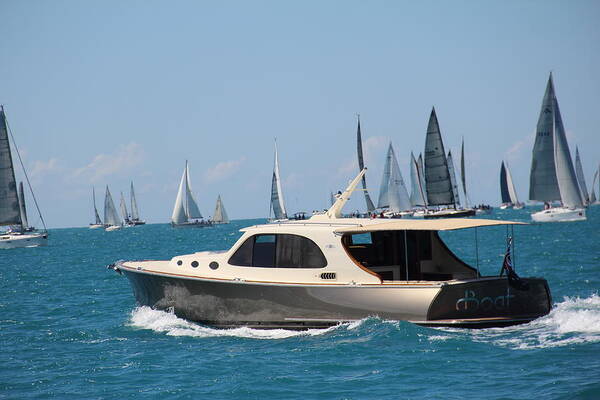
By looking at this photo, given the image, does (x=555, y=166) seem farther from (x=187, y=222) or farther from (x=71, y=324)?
(x=187, y=222)

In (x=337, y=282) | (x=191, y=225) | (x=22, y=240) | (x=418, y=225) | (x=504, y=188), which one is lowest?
(x=337, y=282)

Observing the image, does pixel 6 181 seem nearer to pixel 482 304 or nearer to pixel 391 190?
pixel 391 190

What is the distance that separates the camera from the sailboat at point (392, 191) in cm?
9144

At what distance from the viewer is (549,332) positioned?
1388 centimetres

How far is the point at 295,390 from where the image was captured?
11.3m

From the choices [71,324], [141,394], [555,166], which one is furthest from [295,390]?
[555,166]

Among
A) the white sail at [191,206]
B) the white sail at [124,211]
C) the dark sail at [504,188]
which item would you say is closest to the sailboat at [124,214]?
the white sail at [124,211]

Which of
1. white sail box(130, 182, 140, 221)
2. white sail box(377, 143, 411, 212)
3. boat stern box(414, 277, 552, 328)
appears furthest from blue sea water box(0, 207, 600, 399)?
white sail box(130, 182, 140, 221)

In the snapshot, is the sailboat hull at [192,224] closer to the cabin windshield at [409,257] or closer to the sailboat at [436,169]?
the sailboat at [436,169]

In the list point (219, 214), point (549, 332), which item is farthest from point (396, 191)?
point (549, 332)

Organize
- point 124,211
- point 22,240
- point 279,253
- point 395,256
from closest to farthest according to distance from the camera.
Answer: point 279,253 → point 395,256 → point 22,240 → point 124,211

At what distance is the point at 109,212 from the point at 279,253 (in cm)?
12858

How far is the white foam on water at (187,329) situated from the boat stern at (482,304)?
1.73 meters

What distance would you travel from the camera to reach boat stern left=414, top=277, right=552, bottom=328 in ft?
46.7
